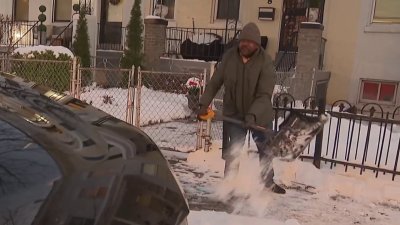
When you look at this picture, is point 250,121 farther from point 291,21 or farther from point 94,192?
point 291,21

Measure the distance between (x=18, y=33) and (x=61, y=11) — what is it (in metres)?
1.93

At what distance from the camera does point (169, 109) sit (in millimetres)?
10258

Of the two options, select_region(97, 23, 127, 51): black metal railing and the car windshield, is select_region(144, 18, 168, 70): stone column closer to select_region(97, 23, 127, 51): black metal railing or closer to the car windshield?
select_region(97, 23, 127, 51): black metal railing

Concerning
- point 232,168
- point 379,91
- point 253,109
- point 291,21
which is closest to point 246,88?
point 253,109

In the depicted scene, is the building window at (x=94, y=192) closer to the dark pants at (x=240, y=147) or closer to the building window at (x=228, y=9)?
the dark pants at (x=240, y=147)

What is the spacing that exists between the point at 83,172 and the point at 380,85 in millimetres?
11214

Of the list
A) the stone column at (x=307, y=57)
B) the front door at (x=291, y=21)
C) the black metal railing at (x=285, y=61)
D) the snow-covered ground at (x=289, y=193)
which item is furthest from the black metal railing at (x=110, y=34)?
the snow-covered ground at (x=289, y=193)

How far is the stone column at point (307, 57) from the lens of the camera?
1062cm

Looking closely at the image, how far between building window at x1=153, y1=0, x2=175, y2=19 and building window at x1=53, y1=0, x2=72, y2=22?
453 cm

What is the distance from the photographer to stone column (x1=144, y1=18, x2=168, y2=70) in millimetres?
12625

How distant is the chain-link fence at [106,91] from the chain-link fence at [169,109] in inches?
17.6

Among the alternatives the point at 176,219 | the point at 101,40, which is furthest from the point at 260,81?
the point at 101,40

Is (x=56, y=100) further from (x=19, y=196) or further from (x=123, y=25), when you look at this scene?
(x=123, y=25)

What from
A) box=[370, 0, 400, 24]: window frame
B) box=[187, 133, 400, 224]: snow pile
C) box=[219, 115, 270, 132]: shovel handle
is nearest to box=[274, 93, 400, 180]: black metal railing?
box=[187, 133, 400, 224]: snow pile
